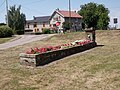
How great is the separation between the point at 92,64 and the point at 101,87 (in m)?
3.13

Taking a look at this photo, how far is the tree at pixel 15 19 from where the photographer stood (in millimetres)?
63125

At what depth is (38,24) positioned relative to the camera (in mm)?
86688

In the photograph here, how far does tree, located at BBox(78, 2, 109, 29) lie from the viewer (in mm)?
89250

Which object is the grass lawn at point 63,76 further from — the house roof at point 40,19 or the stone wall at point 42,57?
the house roof at point 40,19

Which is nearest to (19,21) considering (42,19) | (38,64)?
(42,19)

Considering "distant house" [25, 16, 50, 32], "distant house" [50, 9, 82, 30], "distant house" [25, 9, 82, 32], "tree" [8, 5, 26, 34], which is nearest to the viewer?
"tree" [8, 5, 26, 34]

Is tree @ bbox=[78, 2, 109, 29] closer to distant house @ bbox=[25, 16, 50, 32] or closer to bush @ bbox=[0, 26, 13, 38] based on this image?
distant house @ bbox=[25, 16, 50, 32]

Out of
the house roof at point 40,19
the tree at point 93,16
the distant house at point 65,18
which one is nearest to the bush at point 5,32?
the distant house at point 65,18

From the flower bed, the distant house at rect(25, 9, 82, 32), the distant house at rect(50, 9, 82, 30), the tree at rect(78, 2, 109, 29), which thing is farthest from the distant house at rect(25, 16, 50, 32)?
the flower bed

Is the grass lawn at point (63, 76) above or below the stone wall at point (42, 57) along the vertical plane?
below

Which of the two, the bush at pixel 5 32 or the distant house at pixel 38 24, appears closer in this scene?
the bush at pixel 5 32

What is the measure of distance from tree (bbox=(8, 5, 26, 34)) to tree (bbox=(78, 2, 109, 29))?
31035 mm

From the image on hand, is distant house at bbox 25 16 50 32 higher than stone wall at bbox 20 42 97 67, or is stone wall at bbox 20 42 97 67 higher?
distant house at bbox 25 16 50 32

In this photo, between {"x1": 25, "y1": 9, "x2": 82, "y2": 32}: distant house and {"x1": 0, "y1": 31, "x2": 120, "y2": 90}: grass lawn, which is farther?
{"x1": 25, "y1": 9, "x2": 82, "y2": 32}: distant house
